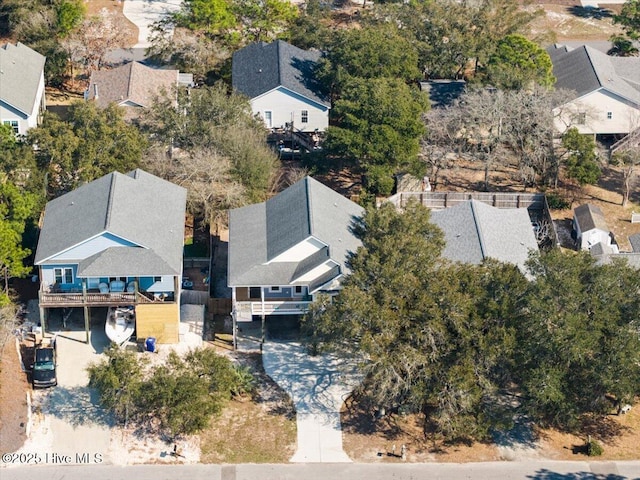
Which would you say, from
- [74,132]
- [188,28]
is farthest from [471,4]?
[74,132]

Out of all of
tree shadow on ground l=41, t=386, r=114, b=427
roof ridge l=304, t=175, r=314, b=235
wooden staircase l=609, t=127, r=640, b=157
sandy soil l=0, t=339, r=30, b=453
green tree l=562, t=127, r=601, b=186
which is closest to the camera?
sandy soil l=0, t=339, r=30, b=453

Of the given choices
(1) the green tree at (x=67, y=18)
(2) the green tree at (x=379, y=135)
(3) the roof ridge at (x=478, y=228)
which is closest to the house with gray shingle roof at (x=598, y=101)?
(2) the green tree at (x=379, y=135)

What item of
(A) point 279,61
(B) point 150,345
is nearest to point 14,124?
(A) point 279,61

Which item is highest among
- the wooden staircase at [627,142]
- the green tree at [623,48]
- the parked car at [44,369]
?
the green tree at [623,48]

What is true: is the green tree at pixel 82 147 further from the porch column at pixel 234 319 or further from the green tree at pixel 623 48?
the green tree at pixel 623 48

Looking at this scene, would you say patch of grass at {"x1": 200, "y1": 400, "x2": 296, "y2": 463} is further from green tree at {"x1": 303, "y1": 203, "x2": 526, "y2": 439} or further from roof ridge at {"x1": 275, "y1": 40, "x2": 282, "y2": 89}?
roof ridge at {"x1": 275, "y1": 40, "x2": 282, "y2": 89}

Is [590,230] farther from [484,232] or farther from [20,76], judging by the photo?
[20,76]

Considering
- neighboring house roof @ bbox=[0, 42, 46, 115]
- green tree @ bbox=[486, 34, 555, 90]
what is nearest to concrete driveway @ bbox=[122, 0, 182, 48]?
neighboring house roof @ bbox=[0, 42, 46, 115]
